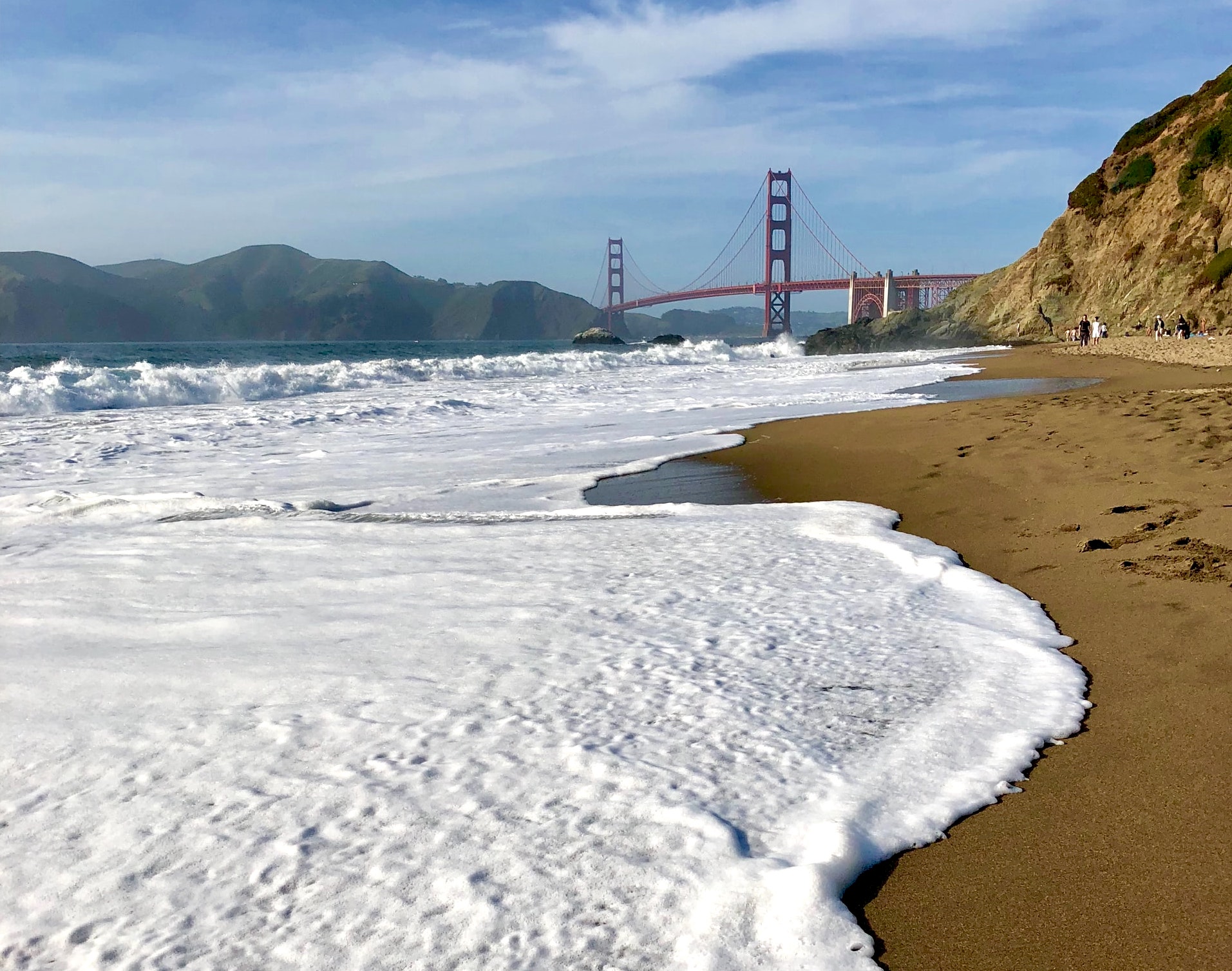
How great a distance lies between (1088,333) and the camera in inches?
914

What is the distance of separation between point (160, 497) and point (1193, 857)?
480 cm

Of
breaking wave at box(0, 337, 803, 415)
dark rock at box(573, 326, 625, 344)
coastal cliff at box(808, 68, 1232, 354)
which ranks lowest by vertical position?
breaking wave at box(0, 337, 803, 415)

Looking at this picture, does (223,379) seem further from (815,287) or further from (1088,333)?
(815,287)

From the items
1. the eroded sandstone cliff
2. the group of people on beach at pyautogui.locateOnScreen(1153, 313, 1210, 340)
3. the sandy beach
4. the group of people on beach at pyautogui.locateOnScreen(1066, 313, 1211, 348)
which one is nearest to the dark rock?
the eroded sandstone cliff

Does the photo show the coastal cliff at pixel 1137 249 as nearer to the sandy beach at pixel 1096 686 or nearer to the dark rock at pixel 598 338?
the sandy beach at pixel 1096 686

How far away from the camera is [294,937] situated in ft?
3.94

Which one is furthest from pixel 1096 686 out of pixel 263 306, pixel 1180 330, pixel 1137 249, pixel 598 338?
pixel 263 306

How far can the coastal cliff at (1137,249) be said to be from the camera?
2381 cm

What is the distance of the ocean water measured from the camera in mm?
1248

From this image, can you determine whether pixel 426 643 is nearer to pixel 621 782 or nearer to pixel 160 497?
pixel 621 782

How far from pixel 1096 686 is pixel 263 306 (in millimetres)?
120469

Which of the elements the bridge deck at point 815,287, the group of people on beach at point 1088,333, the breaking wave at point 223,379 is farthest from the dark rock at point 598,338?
the group of people on beach at point 1088,333

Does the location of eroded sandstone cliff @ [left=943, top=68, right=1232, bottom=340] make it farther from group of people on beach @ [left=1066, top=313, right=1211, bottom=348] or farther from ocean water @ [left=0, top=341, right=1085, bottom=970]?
ocean water @ [left=0, top=341, right=1085, bottom=970]

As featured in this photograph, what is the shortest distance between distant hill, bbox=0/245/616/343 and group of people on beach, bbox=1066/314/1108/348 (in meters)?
88.1
